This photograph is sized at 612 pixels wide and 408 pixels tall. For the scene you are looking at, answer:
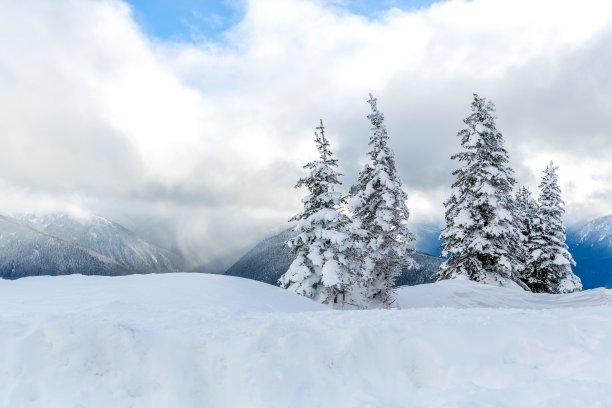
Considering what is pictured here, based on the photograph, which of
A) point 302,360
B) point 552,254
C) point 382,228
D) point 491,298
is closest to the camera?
point 302,360

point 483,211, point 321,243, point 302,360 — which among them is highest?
point 483,211

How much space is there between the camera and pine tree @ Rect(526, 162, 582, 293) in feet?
114

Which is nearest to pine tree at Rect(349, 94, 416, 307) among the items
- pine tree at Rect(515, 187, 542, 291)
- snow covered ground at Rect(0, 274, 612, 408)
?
pine tree at Rect(515, 187, 542, 291)

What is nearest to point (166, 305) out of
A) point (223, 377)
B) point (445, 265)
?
point (223, 377)

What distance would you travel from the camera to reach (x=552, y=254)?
3503cm

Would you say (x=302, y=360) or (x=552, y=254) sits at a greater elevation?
(x=552, y=254)

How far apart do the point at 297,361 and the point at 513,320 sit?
5.42 m

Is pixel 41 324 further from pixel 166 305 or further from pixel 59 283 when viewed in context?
pixel 59 283

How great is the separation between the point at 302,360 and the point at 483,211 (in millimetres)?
22996

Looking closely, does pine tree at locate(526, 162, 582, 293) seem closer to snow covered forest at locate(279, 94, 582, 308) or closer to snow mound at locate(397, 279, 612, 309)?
snow covered forest at locate(279, 94, 582, 308)

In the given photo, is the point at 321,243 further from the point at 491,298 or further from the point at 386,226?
the point at 491,298

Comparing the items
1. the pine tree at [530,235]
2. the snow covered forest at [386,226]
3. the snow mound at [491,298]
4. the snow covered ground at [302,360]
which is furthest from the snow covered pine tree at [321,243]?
the pine tree at [530,235]

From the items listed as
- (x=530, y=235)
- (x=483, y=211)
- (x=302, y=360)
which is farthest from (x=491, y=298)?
(x=302, y=360)

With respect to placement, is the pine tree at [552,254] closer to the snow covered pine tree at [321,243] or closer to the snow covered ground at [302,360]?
the snow covered pine tree at [321,243]
